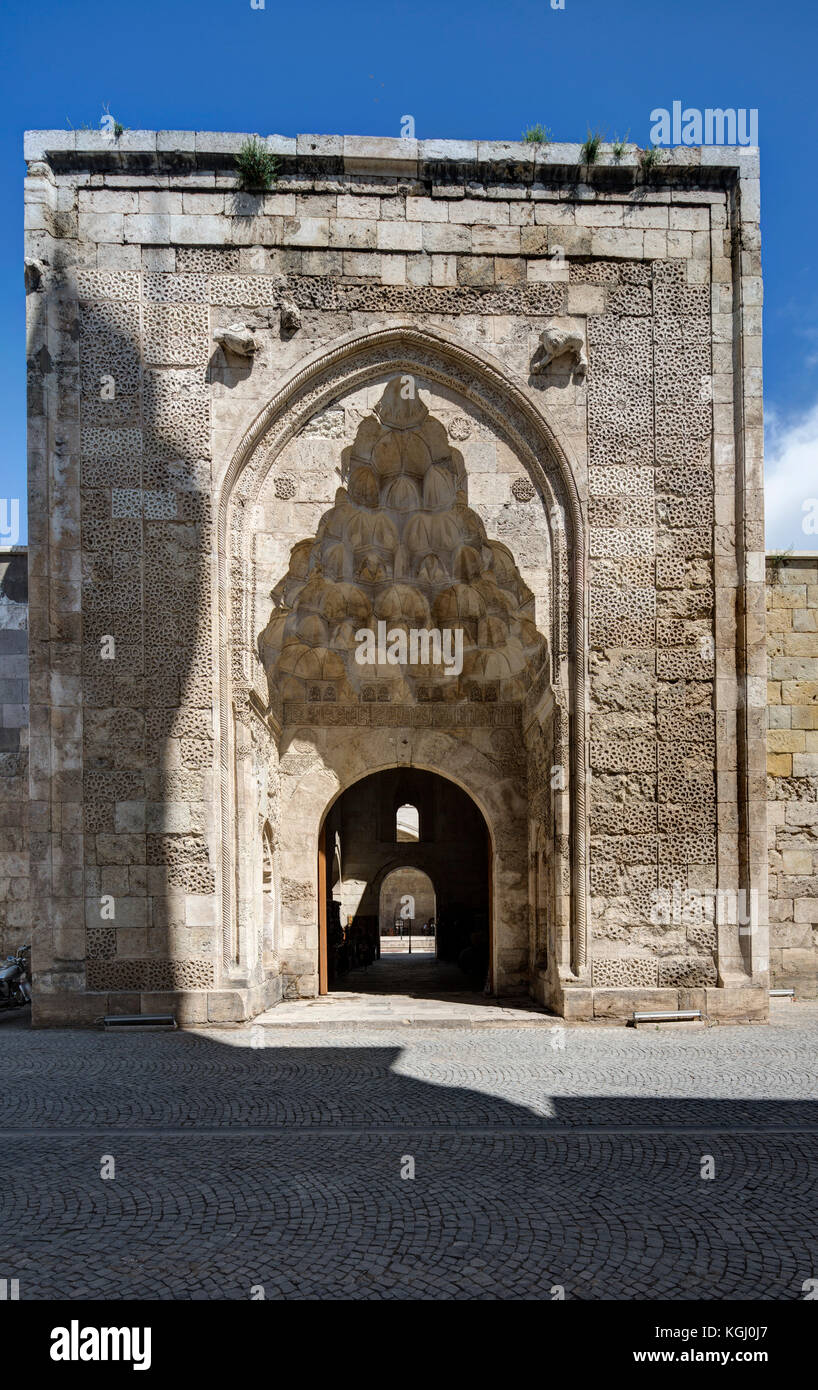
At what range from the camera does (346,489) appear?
7781 mm

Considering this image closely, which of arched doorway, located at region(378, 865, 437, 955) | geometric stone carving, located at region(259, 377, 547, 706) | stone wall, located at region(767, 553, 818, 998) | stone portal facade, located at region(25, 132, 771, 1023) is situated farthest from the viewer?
arched doorway, located at region(378, 865, 437, 955)

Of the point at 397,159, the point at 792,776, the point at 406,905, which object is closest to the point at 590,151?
the point at 397,159

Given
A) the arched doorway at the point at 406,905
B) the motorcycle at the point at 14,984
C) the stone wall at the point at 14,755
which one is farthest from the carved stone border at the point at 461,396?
the arched doorway at the point at 406,905

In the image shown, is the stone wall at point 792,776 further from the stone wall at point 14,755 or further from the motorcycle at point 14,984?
the stone wall at point 14,755

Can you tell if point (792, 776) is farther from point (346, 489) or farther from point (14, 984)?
point (14, 984)

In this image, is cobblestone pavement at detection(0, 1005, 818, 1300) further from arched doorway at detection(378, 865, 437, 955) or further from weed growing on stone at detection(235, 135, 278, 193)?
arched doorway at detection(378, 865, 437, 955)

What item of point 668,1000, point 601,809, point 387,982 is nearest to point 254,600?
point 601,809

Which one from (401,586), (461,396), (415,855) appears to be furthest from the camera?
(415,855)

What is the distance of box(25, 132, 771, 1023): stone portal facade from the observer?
7121 millimetres

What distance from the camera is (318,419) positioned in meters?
7.51

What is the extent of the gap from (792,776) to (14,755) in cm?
722

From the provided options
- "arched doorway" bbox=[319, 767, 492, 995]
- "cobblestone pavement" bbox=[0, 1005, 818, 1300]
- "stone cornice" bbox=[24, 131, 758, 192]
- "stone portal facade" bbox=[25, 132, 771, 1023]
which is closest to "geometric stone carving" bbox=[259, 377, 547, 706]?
"stone portal facade" bbox=[25, 132, 771, 1023]

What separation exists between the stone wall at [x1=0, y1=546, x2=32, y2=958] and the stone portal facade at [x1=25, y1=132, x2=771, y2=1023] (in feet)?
4.79

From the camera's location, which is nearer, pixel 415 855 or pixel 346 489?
pixel 346 489
